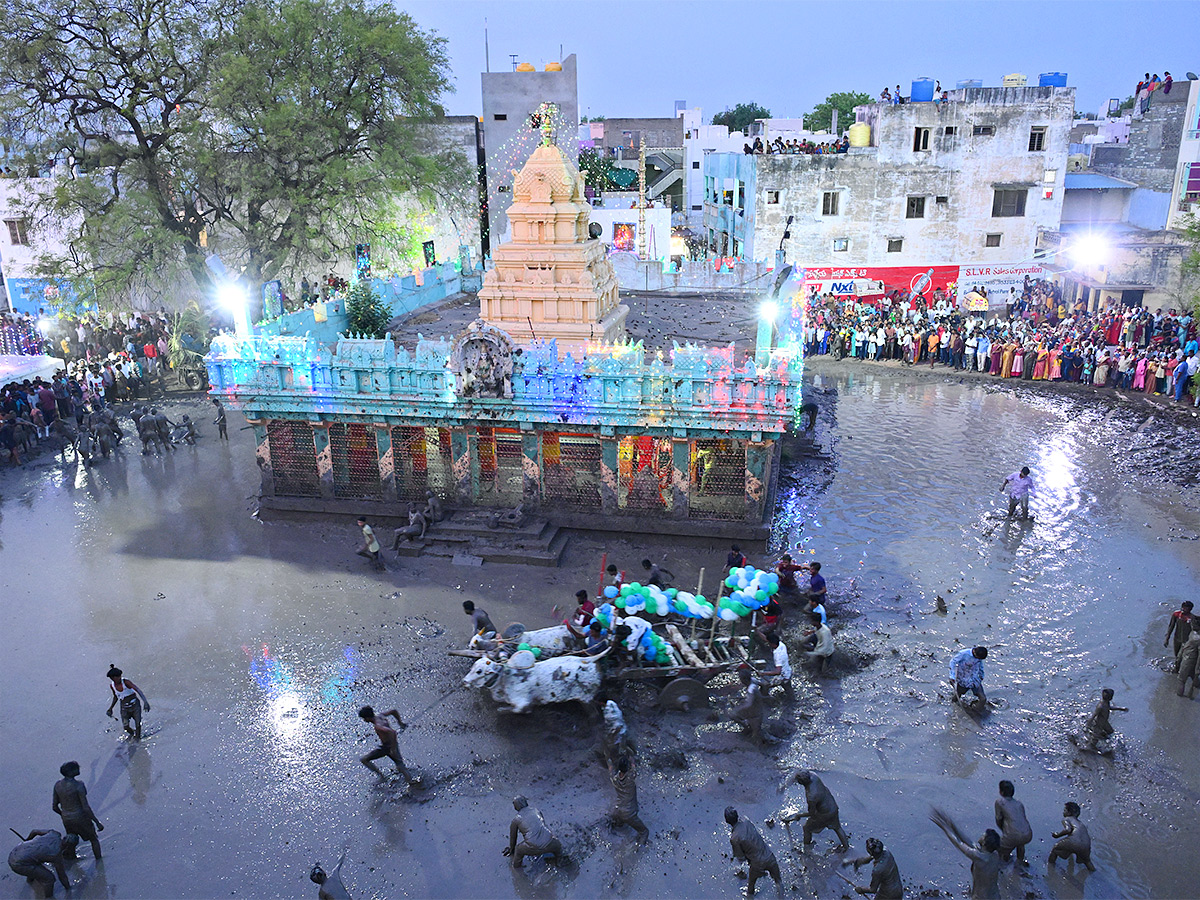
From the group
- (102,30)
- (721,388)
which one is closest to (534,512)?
(721,388)

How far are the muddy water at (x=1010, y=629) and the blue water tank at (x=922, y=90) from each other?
728 inches

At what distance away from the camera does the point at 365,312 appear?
76.1ft

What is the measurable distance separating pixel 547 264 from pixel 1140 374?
18.6m

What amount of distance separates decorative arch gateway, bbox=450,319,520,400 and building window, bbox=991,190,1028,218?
28.3m

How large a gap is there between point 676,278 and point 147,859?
25.0 metres

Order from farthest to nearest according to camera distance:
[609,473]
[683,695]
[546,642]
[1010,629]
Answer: [609,473] → [1010,629] → [546,642] → [683,695]

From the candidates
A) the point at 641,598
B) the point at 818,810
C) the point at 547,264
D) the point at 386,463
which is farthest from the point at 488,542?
the point at 818,810

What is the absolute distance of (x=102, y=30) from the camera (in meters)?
24.4

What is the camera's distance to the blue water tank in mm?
35500

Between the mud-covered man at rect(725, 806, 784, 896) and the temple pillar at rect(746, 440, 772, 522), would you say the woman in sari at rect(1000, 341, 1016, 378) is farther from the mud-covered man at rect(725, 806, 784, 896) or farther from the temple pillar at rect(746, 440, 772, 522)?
the mud-covered man at rect(725, 806, 784, 896)

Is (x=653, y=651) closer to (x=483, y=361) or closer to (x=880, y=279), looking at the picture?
A: (x=483, y=361)

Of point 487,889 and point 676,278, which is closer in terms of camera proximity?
point 487,889

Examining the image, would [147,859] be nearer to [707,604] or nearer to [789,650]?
[707,604]

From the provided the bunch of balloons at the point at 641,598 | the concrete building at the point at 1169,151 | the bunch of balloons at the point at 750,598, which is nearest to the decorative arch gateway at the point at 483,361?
the bunch of balloons at the point at 641,598
